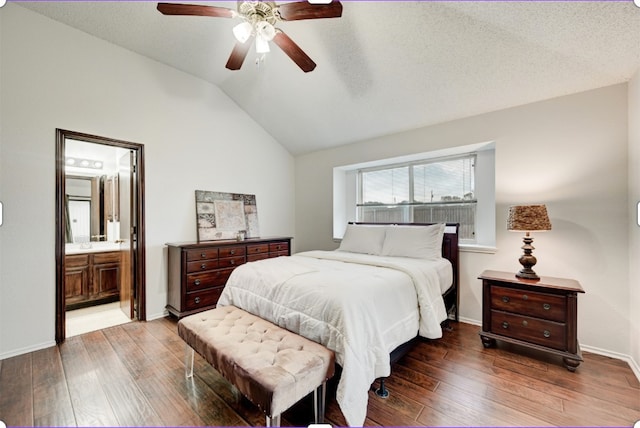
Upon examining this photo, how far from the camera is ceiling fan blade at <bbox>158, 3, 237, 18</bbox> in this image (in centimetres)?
174

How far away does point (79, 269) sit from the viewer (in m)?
3.69

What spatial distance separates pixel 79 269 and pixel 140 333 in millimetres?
1659

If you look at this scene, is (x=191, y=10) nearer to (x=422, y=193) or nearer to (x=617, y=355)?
(x=422, y=193)

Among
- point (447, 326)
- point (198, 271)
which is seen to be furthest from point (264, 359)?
point (447, 326)

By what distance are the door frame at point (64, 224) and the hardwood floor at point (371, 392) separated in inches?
16.2

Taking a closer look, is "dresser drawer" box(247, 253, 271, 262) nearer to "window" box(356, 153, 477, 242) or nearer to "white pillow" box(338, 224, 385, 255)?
"white pillow" box(338, 224, 385, 255)

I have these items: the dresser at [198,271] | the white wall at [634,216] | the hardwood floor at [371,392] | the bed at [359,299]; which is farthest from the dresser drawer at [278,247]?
the white wall at [634,216]

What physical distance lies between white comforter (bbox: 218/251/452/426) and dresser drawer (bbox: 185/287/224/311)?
90cm

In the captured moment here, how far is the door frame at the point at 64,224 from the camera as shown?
8.73 ft

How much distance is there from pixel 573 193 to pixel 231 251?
12.2 feet

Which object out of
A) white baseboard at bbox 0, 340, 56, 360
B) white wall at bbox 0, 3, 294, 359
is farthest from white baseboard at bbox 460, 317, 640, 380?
white baseboard at bbox 0, 340, 56, 360

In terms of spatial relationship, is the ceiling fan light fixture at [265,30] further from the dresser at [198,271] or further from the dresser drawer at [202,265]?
the dresser drawer at [202,265]

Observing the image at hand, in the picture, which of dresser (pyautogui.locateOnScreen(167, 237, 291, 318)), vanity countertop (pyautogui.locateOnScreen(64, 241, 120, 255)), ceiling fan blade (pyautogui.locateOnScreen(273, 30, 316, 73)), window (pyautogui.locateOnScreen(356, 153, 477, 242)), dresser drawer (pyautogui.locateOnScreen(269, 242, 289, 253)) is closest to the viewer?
ceiling fan blade (pyautogui.locateOnScreen(273, 30, 316, 73))

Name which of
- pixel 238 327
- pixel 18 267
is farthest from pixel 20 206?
pixel 238 327
